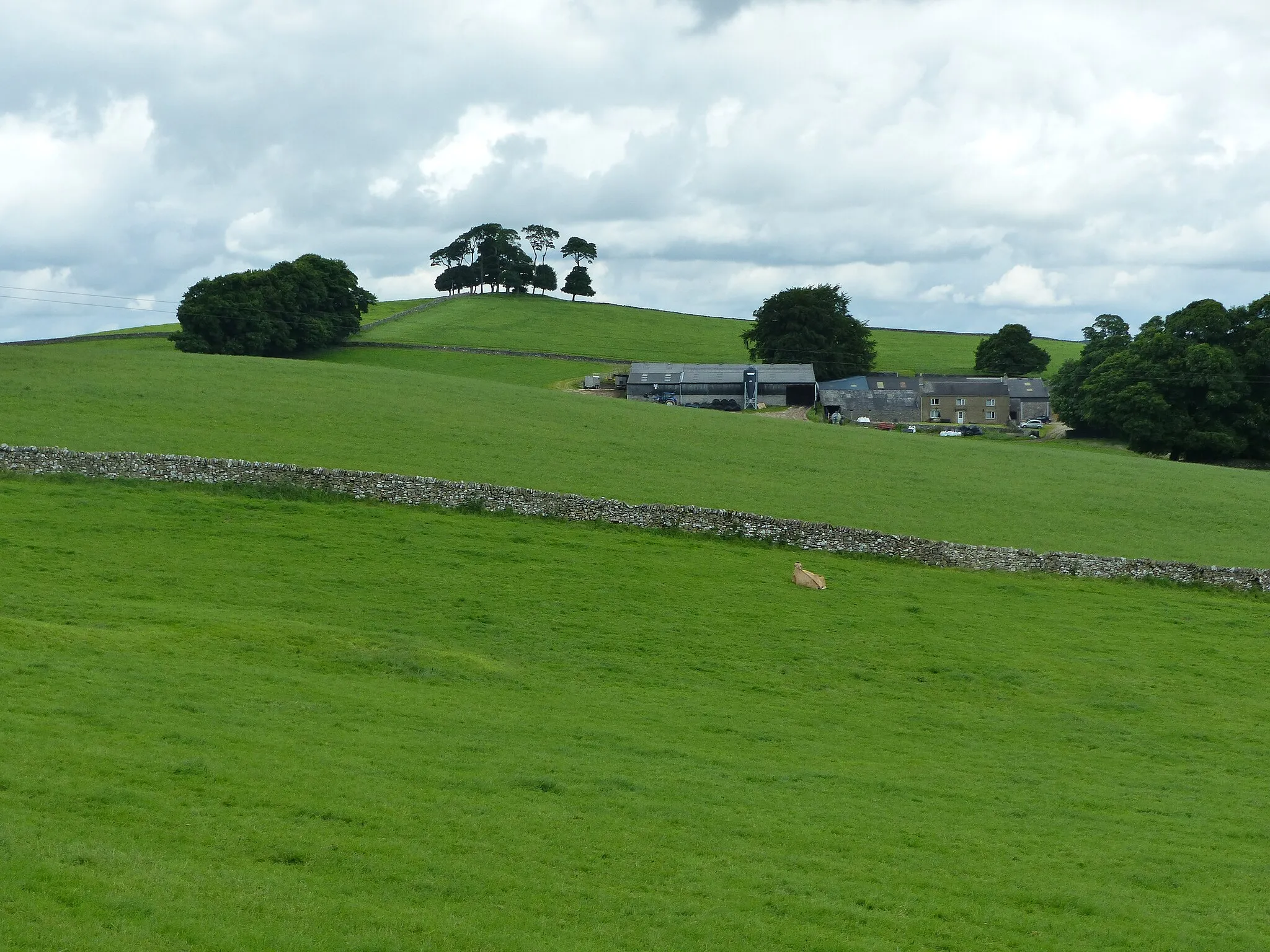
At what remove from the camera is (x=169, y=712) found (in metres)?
17.0

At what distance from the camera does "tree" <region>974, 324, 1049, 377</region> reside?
136 m

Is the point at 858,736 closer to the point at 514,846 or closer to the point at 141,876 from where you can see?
the point at 514,846

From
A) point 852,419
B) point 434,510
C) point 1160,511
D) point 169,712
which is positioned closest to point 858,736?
point 169,712

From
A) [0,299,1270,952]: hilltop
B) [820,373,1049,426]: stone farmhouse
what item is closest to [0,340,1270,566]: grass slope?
[0,299,1270,952]: hilltop

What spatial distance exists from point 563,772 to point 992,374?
12761cm

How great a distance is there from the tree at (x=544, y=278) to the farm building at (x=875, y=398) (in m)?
74.5

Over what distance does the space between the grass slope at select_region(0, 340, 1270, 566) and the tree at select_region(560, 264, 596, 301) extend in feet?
386

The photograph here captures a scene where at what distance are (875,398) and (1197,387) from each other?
35.4 metres

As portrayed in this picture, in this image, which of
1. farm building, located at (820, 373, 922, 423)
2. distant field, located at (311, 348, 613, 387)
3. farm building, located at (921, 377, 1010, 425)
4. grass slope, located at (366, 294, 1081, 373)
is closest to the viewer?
distant field, located at (311, 348, 613, 387)

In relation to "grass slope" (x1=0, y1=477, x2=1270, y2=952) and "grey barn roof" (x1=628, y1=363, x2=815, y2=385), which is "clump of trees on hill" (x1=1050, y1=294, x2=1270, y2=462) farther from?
"grass slope" (x1=0, y1=477, x2=1270, y2=952)

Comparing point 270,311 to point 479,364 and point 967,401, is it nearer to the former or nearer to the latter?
point 479,364

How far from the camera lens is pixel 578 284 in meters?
178

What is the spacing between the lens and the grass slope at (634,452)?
38.9 metres

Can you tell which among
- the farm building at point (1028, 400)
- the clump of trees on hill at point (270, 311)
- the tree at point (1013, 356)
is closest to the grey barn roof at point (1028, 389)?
the farm building at point (1028, 400)
